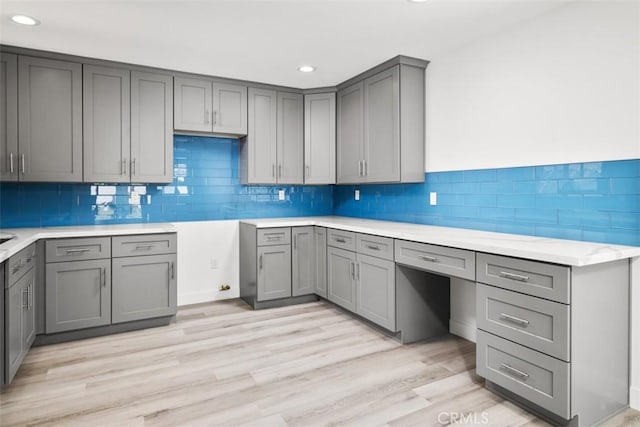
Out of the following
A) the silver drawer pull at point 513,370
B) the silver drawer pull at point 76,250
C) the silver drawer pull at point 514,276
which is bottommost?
the silver drawer pull at point 513,370

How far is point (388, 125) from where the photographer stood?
3.66 m

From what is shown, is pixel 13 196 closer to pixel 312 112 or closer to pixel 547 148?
pixel 312 112

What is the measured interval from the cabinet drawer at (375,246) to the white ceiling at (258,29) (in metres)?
1.62

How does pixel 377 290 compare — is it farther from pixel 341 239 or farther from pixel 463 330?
Answer: pixel 463 330

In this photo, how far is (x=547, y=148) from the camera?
8.56 ft

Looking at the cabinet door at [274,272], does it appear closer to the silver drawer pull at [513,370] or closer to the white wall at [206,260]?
the white wall at [206,260]

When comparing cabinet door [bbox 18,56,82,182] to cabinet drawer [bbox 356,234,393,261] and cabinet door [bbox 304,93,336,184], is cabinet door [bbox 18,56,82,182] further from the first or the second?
cabinet drawer [bbox 356,234,393,261]

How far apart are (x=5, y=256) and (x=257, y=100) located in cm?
276

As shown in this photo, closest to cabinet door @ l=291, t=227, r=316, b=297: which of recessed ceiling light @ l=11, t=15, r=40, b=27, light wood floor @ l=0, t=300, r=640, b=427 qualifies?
light wood floor @ l=0, t=300, r=640, b=427

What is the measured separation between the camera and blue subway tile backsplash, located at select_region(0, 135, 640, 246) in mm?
2318

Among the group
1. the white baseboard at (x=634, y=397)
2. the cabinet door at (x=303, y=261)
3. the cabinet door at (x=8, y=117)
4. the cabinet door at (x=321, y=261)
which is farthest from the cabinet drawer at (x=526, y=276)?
the cabinet door at (x=8, y=117)

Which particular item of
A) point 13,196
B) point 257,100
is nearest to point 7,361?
point 13,196

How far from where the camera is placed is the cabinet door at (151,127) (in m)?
3.64

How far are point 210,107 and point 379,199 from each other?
6.69 ft
